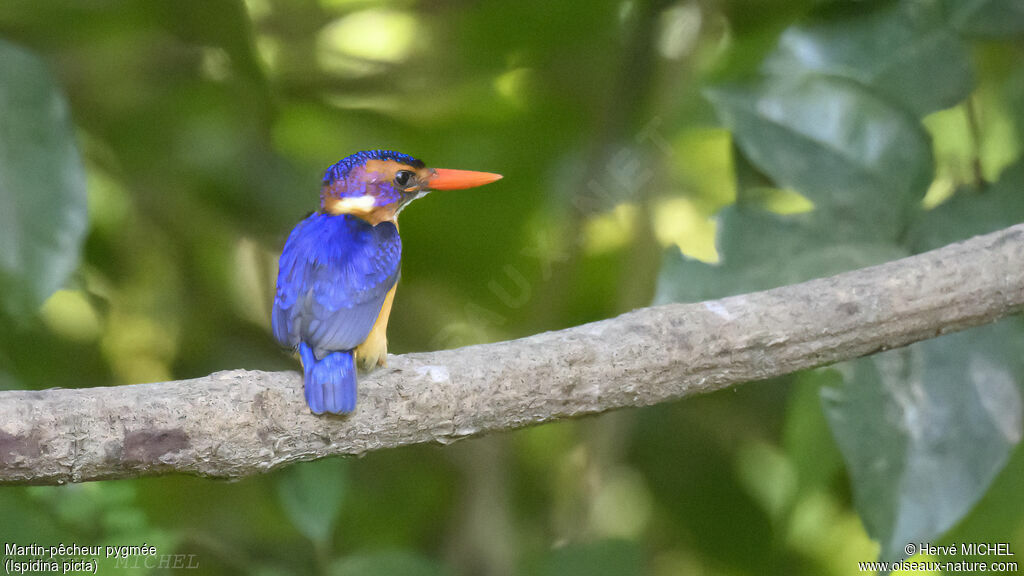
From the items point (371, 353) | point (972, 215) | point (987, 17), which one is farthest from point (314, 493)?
point (987, 17)

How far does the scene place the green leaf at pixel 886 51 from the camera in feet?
4.26

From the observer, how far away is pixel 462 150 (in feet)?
5.08

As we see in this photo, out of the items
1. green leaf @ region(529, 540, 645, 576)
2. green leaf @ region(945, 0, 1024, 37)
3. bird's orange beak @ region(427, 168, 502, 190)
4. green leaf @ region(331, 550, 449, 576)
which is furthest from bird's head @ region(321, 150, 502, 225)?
green leaf @ region(945, 0, 1024, 37)

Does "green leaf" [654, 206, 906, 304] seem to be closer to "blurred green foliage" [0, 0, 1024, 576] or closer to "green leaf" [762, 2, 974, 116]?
"blurred green foliage" [0, 0, 1024, 576]

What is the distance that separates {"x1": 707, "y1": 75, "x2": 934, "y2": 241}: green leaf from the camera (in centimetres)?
125

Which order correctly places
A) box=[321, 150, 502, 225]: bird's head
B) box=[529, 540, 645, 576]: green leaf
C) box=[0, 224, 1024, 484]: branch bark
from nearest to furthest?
box=[0, 224, 1024, 484]: branch bark
box=[321, 150, 502, 225]: bird's head
box=[529, 540, 645, 576]: green leaf

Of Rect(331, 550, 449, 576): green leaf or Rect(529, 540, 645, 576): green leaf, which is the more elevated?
Rect(331, 550, 449, 576): green leaf

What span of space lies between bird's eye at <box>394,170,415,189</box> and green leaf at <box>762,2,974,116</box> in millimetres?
589

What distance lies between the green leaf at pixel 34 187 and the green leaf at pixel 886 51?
1036mm

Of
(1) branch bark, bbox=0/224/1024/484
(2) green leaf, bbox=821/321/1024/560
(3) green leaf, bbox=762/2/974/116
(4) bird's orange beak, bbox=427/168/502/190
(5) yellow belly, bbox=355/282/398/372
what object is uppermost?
(3) green leaf, bbox=762/2/974/116

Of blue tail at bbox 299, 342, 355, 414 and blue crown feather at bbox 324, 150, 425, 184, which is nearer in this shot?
blue tail at bbox 299, 342, 355, 414

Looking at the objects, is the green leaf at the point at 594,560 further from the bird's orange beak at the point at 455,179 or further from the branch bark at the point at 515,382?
the bird's orange beak at the point at 455,179

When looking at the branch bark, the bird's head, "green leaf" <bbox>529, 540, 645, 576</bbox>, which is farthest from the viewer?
"green leaf" <bbox>529, 540, 645, 576</bbox>

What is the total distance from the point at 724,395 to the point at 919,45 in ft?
2.39
